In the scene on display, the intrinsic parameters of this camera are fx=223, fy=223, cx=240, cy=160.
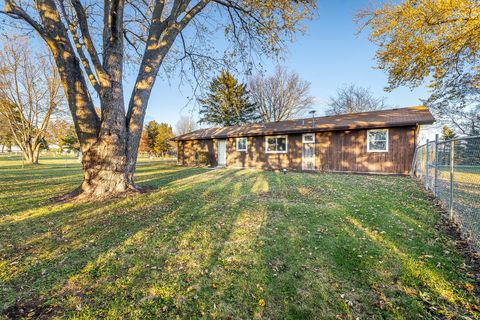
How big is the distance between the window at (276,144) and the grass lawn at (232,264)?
9.84 meters

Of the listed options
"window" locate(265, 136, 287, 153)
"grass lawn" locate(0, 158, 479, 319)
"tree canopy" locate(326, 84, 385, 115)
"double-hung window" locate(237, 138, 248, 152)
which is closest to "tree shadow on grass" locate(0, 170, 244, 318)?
"grass lawn" locate(0, 158, 479, 319)

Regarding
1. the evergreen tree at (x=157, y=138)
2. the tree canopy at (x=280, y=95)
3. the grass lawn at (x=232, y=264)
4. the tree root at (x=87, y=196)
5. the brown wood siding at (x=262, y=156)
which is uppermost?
the tree canopy at (x=280, y=95)

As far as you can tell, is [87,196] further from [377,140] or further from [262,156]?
[377,140]

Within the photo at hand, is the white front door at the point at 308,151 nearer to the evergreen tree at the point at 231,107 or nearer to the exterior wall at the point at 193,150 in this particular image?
the exterior wall at the point at 193,150

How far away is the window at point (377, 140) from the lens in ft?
36.9

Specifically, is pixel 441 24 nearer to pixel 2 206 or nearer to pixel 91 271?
pixel 91 271

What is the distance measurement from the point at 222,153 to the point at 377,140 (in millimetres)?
10565

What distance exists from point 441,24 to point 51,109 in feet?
90.8

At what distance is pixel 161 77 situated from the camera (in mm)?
9445

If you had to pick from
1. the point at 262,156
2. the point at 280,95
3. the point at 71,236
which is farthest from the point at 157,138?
→ the point at 71,236

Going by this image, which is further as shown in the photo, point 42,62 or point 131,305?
point 42,62

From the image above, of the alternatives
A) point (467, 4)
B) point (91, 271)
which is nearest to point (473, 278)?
point (91, 271)

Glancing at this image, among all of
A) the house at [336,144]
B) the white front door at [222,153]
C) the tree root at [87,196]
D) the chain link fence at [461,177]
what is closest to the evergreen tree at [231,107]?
the white front door at [222,153]

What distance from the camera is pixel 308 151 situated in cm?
1359
